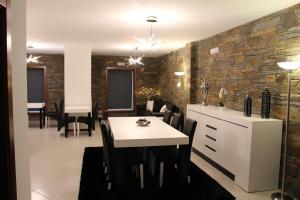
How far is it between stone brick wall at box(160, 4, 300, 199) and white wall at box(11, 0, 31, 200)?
3.08 meters

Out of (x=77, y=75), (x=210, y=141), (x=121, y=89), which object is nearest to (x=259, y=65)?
(x=210, y=141)

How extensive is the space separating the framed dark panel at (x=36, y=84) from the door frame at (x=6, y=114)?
834cm

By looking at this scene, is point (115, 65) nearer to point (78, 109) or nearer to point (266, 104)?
point (78, 109)

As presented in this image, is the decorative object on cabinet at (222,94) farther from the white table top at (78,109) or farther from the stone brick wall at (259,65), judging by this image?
the white table top at (78,109)

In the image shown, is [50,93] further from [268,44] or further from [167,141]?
[268,44]

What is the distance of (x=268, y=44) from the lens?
11.5 ft

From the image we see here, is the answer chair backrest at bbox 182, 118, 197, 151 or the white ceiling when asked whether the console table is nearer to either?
chair backrest at bbox 182, 118, 197, 151

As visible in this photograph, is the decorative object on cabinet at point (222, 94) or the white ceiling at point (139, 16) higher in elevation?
the white ceiling at point (139, 16)

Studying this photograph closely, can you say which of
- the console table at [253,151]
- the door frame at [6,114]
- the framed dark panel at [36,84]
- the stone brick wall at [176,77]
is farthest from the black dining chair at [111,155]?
the framed dark panel at [36,84]

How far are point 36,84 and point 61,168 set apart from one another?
5.97m

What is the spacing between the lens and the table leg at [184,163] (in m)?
3.26

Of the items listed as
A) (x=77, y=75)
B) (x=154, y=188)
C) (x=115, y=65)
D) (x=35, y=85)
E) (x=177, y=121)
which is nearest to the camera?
(x=154, y=188)

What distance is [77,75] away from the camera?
22.1 ft

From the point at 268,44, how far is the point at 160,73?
20.3 feet
